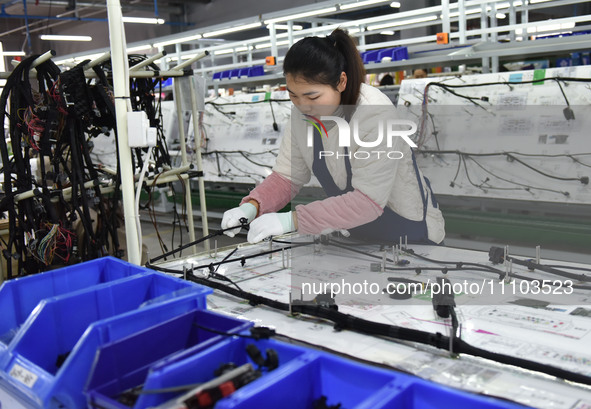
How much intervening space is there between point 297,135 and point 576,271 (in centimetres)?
104

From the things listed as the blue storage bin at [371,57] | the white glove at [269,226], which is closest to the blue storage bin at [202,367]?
the white glove at [269,226]

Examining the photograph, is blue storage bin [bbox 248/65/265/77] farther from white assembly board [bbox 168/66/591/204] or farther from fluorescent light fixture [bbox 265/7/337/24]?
white assembly board [bbox 168/66/591/204]

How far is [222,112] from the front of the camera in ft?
18.4

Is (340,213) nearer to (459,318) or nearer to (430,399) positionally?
(459,318)

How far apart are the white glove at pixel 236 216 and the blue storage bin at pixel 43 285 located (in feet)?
1.38

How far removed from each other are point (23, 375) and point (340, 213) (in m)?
1.02

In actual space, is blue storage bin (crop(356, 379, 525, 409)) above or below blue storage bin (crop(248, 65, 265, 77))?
below

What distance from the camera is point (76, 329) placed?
1288mm

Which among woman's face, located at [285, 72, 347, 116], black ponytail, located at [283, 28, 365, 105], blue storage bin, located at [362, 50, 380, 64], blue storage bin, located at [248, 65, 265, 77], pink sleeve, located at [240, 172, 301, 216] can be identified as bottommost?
pink sleeve, located at [240, 172, 301, 216]

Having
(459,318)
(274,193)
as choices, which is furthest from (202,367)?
(274,193)

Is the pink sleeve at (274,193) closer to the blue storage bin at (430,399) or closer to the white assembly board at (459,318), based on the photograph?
the white assembly board at (459,318)

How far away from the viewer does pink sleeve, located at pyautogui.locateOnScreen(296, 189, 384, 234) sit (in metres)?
1.75

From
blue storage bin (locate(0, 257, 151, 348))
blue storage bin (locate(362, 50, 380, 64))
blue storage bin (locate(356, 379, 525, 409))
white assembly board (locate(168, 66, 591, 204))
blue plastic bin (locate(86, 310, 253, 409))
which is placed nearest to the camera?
blue storage bin (locate(356, 379, 525, 409))

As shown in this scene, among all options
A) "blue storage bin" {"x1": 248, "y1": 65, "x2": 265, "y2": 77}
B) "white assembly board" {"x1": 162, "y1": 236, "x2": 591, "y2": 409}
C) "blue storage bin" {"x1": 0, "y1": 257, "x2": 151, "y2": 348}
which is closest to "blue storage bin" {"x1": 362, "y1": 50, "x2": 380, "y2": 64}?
"blue storage bin" {"x1": 248, "y1": 65, "x2": 265, "y2": 77}
